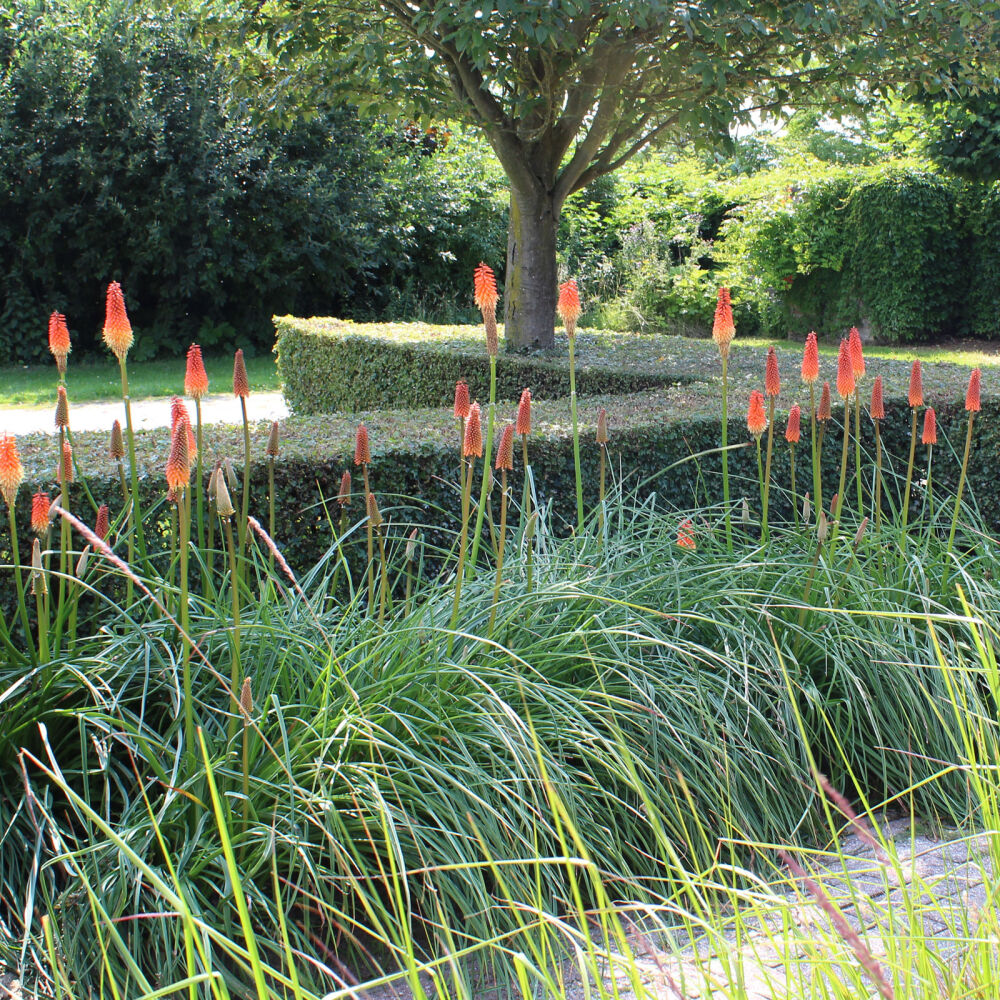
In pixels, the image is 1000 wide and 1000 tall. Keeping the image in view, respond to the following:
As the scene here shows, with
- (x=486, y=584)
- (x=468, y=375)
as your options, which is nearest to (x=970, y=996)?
(x=486, y=584)

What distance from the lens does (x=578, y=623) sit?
2979 mm

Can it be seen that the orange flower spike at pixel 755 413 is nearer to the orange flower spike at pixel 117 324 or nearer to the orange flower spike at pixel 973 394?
the orange flower spike at pixel 973 394

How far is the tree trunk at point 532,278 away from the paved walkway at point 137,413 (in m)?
3.28

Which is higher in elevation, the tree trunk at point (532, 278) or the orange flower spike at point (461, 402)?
the tree trunk at point (532, 278)

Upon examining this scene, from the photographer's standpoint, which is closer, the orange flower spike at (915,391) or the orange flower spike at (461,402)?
the orange flower spike at (461,402)

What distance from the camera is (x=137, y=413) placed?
1241 centimetres

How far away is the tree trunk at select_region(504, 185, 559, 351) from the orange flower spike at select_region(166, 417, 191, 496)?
23.3ft

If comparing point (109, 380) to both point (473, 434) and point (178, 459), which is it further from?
point (178, 459)

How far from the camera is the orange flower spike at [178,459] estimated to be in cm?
188

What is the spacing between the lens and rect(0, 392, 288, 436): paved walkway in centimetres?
1129

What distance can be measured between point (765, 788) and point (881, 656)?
0.58 meters

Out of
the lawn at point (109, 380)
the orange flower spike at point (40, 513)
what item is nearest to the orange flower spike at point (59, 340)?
the orange flower spike at point (40, 513)

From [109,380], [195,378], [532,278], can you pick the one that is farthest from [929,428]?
[109,380]

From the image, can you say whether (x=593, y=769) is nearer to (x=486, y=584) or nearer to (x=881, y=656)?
(x=486, y=584)
